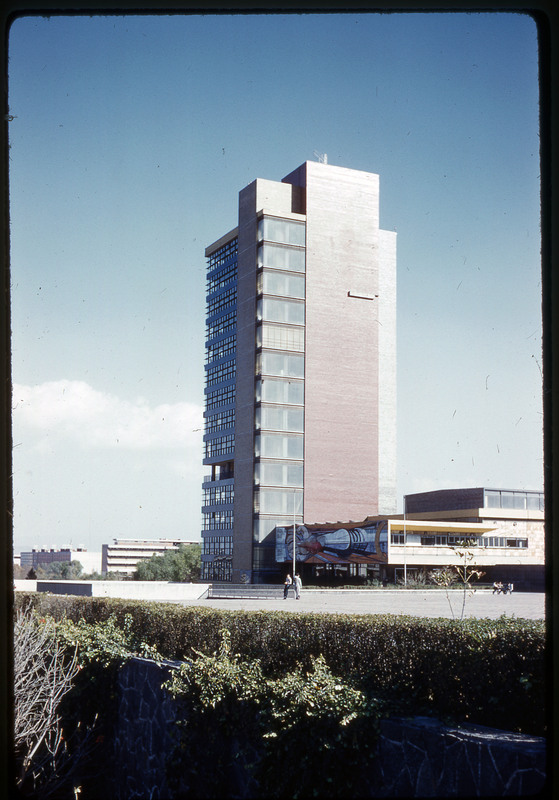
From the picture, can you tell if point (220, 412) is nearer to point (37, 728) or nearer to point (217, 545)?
point (217, 545)

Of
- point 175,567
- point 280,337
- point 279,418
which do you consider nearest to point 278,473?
point 279,418

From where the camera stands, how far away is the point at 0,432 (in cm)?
264

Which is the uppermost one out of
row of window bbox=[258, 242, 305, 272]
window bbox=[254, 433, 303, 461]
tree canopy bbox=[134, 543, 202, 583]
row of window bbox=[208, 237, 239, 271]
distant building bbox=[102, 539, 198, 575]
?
row of window bbox=[208, 237, 239, 271]

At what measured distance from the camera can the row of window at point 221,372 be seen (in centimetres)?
6669

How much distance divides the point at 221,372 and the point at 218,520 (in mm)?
13236

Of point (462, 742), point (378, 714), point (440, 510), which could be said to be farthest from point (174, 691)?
point (440, 510)

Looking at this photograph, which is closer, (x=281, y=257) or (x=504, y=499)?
(x=504, y=499)

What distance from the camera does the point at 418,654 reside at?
6.78 m

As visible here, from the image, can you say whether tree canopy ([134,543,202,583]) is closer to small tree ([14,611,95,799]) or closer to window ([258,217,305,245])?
window ([258,217,305,245])

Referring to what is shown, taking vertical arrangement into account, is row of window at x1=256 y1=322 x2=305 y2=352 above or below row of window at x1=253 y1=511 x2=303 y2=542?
above

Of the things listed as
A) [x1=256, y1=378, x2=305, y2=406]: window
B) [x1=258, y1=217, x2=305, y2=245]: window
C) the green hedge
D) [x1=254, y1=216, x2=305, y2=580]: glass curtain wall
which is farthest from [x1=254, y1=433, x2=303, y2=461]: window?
the green hedge

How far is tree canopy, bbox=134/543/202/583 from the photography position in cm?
7325

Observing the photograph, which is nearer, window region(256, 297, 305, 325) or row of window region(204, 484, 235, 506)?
window region(256, 297, 305, 325)

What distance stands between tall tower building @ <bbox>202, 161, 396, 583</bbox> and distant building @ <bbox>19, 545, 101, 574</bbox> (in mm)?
78362
